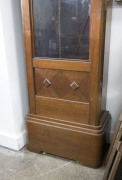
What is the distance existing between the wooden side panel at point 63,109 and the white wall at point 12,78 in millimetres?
224

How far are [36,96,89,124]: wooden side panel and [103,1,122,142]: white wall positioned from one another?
248 millimetres

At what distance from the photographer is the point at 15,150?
1.53 m

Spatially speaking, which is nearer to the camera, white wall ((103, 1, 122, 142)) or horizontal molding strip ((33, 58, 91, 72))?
horizontal molding strip ((33, 58, 91, 72))

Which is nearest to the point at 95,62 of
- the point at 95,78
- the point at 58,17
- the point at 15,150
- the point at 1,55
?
the point at 95,78

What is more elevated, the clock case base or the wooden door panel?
the wooden door panel

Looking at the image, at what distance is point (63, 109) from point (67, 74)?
25 cm

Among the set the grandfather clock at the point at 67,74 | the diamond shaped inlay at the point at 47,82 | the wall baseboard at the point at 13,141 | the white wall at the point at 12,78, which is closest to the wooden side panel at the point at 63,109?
the grandfather clock at the point at 67,74

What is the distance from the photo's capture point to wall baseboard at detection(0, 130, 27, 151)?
1.52 m

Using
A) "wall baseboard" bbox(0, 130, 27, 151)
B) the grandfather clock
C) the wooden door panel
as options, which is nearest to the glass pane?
the grandfather clock

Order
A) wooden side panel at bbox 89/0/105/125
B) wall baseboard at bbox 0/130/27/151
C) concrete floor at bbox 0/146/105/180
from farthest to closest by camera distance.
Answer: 1. wall baseboard at bbox 0/130/27/151
2. concrete floor at bbox 0/146/105/180
3. wooden side panel at bbox 89/0/105/125

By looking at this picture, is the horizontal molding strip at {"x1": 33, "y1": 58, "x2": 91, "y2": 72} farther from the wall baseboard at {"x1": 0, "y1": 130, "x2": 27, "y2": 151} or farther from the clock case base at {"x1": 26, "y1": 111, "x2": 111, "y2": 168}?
the wall baseboard at {"x1": 0, "y1": 130, "x2": 27, "y2": 151}

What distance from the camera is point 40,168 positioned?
1.33m

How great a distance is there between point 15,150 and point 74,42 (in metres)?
0.99

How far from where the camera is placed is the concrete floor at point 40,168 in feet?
4.10
